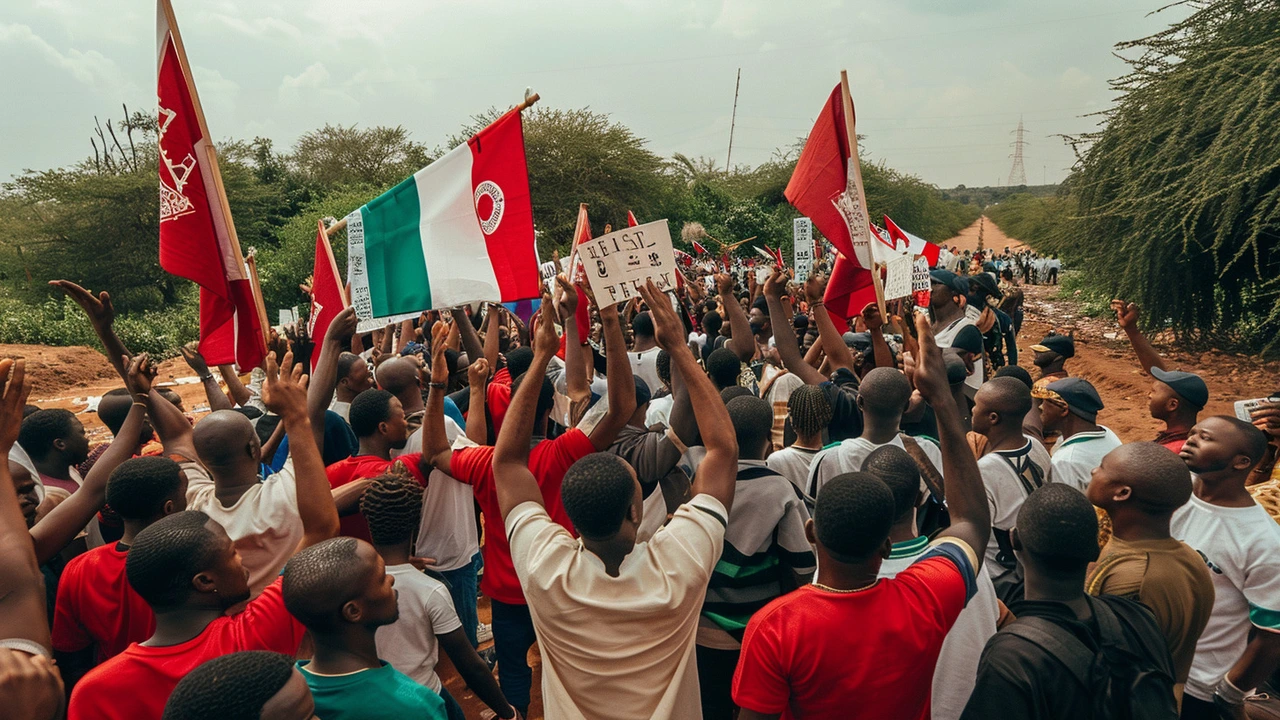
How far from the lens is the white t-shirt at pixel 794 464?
369cm

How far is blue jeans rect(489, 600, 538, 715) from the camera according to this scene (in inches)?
154

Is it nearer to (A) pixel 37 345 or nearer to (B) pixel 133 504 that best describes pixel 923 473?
(B) pixel 133 504

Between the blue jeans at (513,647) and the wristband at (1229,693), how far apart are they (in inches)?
116

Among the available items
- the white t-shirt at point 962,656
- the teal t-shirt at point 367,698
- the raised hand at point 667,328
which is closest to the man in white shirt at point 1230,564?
the white t-shirt at point 962,656

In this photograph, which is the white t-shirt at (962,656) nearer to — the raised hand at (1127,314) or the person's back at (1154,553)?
the person's back at (1154,553)

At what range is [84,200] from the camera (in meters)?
29.0

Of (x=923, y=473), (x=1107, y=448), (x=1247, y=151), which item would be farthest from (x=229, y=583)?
(x=1247, y=151)

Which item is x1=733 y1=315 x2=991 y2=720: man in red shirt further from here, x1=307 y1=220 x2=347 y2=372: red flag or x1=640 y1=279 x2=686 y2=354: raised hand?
x1=307 y1=220 x2=347 y2=372: red flag

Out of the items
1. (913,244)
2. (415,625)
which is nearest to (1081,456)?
(415,625)

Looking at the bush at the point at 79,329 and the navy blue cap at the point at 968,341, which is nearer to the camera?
the navy blue cap at the point at 968,341

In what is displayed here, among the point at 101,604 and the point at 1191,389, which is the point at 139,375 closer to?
the point at 101,604

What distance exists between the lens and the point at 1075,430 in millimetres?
4090

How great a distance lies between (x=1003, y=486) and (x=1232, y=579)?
865 millimetres

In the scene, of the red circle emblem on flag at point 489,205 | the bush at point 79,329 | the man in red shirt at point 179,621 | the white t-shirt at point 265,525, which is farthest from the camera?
the bush at point 79,329
